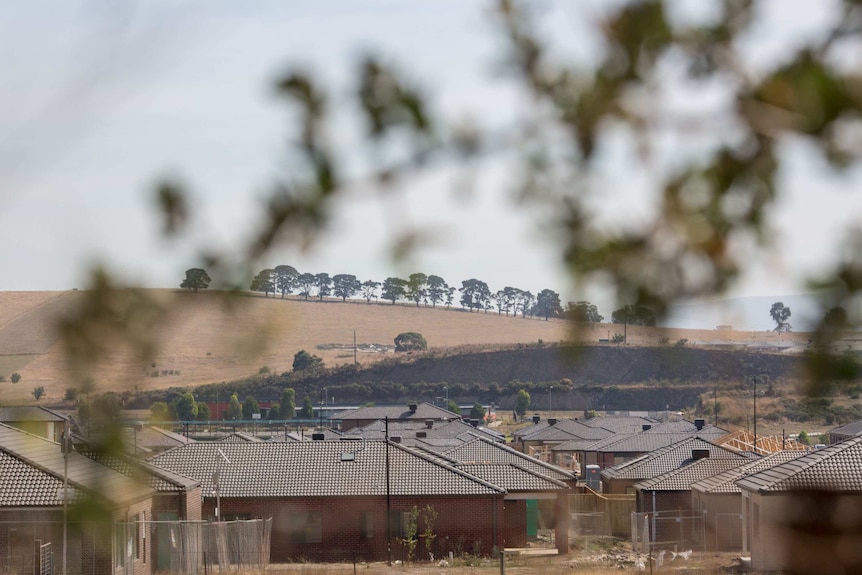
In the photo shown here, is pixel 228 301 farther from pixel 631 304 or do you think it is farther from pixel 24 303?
pixel 631 304

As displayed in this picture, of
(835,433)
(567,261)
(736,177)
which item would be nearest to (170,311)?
(567,261)

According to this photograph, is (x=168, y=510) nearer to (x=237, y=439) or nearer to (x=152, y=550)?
(x=152, y=550)

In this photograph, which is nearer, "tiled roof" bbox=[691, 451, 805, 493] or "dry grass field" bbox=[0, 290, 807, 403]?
"dry grass field" bbox=[0, 290, 807, 403]

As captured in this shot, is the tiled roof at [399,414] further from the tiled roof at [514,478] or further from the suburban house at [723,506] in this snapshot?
the suburban house at [723,506]

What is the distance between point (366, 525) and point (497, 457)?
11.0 metres

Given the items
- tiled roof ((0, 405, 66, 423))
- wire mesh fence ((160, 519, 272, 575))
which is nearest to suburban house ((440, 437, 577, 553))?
wire mesh fence ((160, 519, 272, 575))

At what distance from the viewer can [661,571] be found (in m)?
25.8

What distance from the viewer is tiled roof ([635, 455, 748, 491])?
34719mm

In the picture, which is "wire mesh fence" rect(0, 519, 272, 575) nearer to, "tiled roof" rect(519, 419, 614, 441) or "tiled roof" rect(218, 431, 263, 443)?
"tiled roof" rect(218, 431, 263, 443)

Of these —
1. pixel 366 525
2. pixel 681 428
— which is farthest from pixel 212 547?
pixel 681 428

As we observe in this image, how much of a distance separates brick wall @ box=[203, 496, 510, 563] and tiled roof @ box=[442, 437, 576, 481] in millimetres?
6294

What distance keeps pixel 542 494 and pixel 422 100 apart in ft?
109

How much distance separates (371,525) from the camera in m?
31.7

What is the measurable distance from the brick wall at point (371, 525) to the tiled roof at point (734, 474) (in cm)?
652
